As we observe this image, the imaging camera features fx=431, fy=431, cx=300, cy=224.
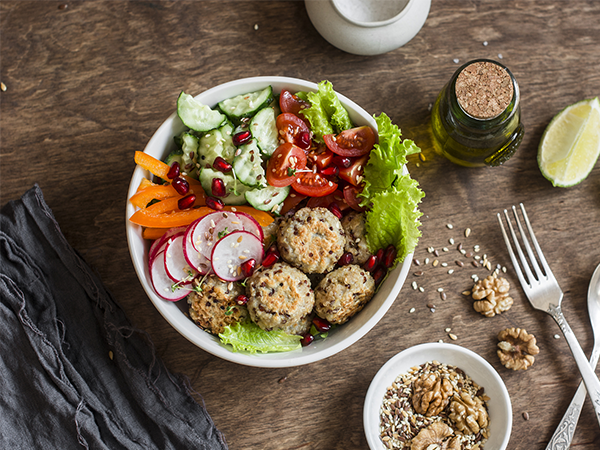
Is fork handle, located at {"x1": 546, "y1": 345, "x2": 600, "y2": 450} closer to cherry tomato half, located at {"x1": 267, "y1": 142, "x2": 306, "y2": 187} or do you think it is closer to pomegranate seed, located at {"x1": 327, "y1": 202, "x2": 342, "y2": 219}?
pomegranate seed, located at {"x1": 327, "y1": 202, "x2": 342, "y2": 219}

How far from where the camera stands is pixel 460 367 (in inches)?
121

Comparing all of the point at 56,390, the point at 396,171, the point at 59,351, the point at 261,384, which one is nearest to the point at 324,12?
the point at 396,171

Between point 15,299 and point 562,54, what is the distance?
439 cm

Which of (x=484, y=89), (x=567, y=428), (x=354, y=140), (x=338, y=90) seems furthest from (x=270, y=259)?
(x=567, y=428)

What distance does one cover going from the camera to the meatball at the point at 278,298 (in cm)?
243

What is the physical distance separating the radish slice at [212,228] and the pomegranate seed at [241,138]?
0.43m

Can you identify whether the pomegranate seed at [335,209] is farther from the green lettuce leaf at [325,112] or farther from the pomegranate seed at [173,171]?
the pomegranate seed at [173,171]

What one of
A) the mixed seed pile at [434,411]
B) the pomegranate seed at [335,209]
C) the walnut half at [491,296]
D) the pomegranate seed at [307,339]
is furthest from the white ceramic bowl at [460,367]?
the pomegranate seed at [335,209]

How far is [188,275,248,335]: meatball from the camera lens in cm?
252

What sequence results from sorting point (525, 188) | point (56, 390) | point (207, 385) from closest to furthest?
point (56, 390), point (207, 385), point (525, 188)

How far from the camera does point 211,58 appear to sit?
327cm

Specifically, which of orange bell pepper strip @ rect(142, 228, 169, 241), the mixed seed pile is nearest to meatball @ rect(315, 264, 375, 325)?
the mixed seed pile

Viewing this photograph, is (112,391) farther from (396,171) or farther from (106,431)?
(396,171)

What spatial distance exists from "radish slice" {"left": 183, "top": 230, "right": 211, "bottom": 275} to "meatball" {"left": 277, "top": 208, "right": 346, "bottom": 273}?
1.49 feet
